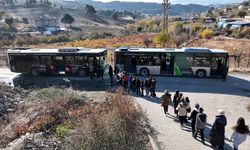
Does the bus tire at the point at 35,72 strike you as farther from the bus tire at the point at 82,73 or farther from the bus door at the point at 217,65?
the bus door at the point at 217,65

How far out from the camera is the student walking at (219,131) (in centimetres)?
1236

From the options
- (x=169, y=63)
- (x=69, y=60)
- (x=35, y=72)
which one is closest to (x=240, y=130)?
(x=169, y=63)

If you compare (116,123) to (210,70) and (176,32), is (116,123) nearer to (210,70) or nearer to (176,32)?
(210,70)

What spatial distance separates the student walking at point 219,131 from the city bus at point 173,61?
46.0 feet

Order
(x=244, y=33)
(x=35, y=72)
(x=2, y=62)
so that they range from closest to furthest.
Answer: (x=35, y=72) < (x=2, y=62) < (x=244, y=33)

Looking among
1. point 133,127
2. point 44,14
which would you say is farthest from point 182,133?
point 44,14

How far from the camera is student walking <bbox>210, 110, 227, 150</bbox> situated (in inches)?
487

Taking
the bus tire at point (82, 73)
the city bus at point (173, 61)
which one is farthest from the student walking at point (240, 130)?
the bus tire at point (82, 73)

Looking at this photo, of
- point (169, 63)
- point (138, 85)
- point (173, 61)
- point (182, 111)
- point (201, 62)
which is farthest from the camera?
point (169, 63)

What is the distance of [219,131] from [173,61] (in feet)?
48.3

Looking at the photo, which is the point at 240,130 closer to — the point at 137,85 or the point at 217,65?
the point at 137,85

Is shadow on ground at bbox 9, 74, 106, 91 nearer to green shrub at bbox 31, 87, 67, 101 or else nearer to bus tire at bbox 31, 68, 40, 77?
bus tire at bbox 31, 68, 40, 77

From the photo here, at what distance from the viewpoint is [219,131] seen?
12594mm

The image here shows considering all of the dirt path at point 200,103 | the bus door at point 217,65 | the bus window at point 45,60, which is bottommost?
the dirt path at point 200,103
